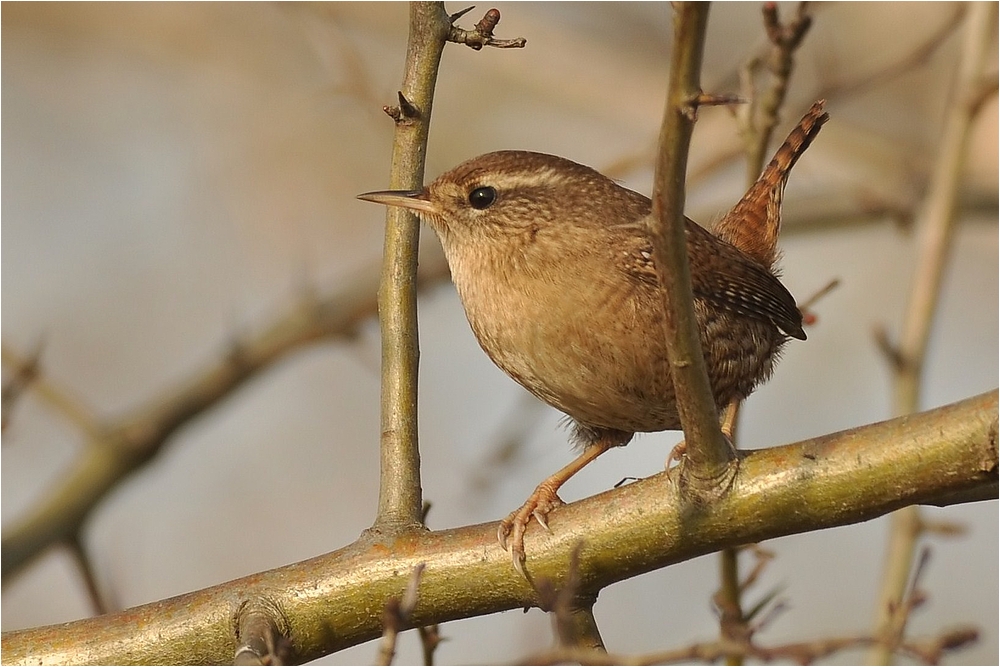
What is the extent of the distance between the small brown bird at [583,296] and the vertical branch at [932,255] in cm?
34

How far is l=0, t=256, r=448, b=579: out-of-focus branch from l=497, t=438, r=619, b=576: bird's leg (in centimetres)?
122

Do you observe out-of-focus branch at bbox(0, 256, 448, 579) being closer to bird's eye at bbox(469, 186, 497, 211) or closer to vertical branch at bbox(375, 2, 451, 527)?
bird's eye at bbox(469, 186, 497, 211)

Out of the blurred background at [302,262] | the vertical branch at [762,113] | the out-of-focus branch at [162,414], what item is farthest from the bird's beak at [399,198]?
the blurred background at [302,262]

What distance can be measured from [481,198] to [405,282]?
2.02 feet

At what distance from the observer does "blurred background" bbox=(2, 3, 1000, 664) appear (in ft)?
22.5

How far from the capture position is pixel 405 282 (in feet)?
9.17

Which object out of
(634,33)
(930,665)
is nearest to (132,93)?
(634,33)

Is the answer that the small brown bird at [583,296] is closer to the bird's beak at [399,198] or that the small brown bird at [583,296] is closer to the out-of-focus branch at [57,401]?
the bird's beak at [399,198]

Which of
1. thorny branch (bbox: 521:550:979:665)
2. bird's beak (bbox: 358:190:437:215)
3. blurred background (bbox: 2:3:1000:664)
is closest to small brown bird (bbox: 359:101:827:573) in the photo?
bird's beak (bbox: 358:190:437:215)

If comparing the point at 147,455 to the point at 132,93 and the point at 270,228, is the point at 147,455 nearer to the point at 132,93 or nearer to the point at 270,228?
the point at 270,228

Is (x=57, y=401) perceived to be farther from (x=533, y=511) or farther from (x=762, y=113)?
(x=762, y=113)

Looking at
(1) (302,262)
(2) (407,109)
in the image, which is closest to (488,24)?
(2) (407,109)

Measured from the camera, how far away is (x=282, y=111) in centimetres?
786

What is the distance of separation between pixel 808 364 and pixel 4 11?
18.5ft
